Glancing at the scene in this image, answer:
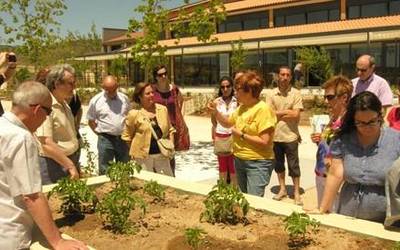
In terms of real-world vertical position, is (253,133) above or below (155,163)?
above

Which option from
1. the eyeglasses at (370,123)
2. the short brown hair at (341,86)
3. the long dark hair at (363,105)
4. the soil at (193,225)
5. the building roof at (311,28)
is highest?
the building roof at (311,28)

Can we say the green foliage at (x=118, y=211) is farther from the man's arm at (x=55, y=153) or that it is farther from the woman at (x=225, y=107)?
the woman at (x=225, y=107)

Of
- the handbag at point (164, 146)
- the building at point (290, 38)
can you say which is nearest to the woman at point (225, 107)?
the handbag at point (164, 146)

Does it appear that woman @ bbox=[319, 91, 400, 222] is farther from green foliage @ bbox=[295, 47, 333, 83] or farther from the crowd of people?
green foliage @ bbox=[295, 47, 333, 83]

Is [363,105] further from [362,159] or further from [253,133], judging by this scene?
[253,133]

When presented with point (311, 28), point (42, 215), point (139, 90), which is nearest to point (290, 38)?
point (311, 28)

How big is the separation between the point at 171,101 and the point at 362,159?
336 centimetres

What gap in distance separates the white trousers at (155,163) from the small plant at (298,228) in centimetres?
266

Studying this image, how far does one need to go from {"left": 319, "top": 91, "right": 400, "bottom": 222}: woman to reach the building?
1975 cm

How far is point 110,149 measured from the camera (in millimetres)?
6559

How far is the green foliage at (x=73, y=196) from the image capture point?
3.69 m

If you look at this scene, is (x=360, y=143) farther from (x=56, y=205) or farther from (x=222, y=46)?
(x=222, y=46)

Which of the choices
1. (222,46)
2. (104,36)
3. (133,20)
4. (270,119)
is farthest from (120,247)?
(104,36)

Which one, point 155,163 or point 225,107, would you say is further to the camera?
point 225,107
